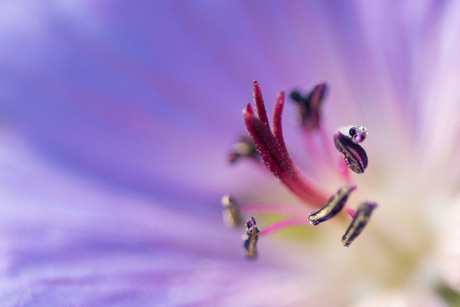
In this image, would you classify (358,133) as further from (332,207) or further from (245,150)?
(245,150)

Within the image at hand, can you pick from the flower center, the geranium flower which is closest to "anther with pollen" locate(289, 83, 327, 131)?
the geranium flower

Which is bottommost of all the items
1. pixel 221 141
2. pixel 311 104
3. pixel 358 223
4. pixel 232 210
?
pixel 358 223

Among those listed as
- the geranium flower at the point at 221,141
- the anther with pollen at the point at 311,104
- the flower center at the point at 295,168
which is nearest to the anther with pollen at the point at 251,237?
the flower center at the point at 295,168

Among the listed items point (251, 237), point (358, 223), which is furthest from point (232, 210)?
point (358, 223)

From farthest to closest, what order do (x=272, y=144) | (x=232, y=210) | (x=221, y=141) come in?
1. (x=221, y=141)
2. (x=232, y=210)
3. (x=272, y=144)

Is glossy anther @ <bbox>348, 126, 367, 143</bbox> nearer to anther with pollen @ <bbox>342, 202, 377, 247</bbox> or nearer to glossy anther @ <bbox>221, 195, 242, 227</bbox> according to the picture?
anther with pollen @ <bbox>342, 202, 377, 247</bbox>

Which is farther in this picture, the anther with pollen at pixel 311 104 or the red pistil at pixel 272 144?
the anther with pollen at pixel 311 104

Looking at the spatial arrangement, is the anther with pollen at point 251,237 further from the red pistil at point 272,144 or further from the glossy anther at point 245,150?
the glossy anther at point 245,150
